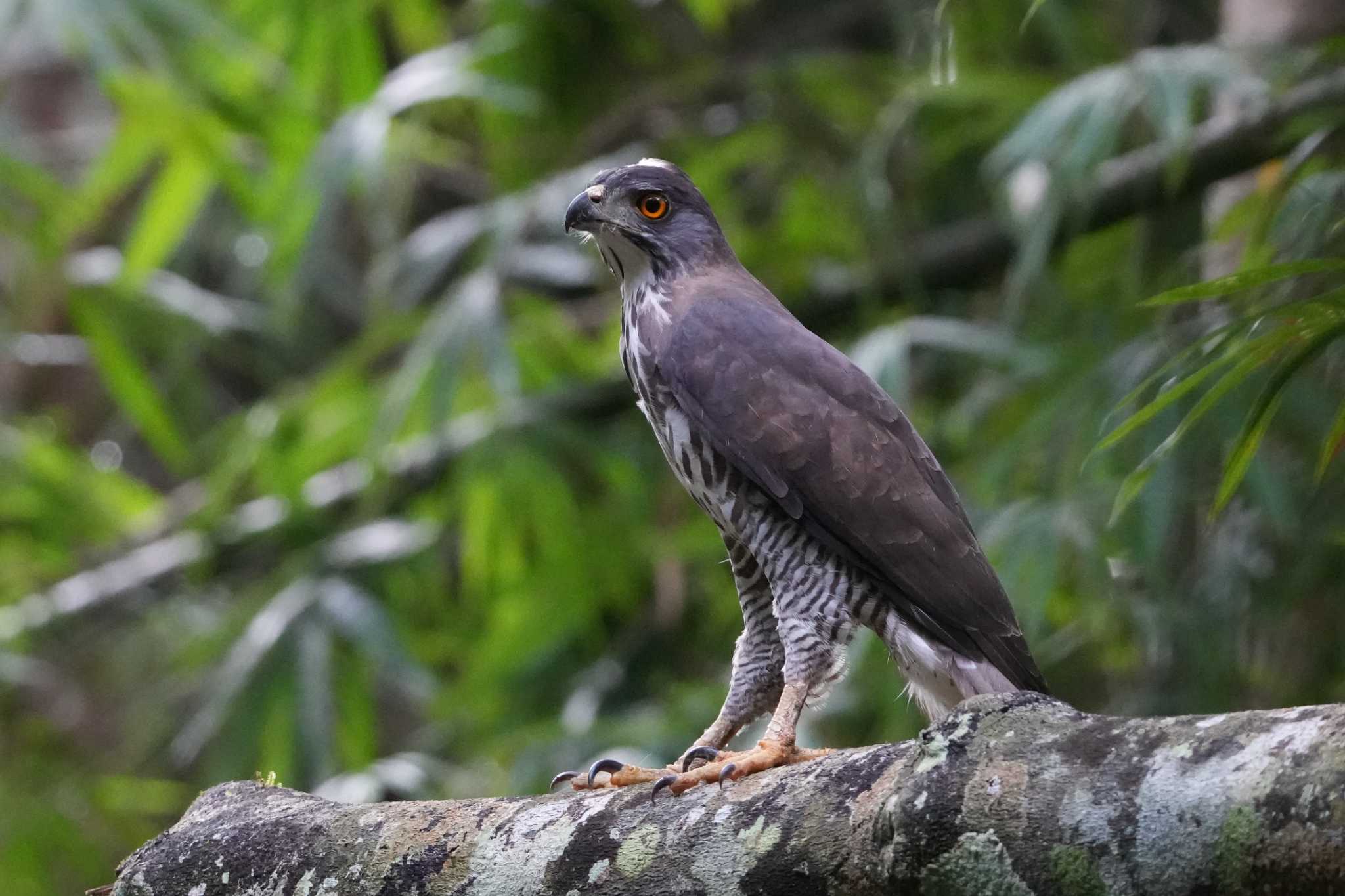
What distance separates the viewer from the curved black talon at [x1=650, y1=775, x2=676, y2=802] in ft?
8.03

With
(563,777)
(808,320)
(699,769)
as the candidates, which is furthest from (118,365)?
(699,769)

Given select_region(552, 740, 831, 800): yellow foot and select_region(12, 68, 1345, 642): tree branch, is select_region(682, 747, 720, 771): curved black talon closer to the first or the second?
select_region(552, 740, 831, 800): yellow foot

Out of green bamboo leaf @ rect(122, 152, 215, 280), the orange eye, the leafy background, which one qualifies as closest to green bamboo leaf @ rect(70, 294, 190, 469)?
the leafy background

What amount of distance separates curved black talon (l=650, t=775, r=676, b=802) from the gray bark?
24mm

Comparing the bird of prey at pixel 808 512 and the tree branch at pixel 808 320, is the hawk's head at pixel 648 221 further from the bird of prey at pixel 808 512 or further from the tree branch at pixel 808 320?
the tree branch at pixel 808 320

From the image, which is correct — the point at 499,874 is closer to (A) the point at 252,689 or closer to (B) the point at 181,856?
(B) the point at 181,856

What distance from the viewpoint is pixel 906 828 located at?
189 cm

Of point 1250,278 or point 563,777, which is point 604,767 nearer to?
point 563,777

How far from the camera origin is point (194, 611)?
7.24 metres

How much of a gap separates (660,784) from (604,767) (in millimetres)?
629

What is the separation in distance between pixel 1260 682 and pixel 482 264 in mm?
3409

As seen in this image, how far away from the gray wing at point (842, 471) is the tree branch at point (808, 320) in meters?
1.96

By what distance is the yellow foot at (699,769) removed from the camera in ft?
8.58

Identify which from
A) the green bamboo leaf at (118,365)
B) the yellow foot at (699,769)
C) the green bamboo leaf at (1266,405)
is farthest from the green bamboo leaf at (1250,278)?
the green bamboo leaf at (118,365)
